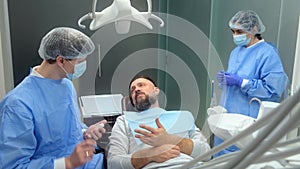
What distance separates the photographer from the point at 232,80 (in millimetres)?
1939

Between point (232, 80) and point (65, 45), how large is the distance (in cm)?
111

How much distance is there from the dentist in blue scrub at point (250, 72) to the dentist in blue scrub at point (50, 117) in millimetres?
902

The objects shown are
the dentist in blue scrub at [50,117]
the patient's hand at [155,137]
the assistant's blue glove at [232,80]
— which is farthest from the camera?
the assistant's blue glove at [232,80]

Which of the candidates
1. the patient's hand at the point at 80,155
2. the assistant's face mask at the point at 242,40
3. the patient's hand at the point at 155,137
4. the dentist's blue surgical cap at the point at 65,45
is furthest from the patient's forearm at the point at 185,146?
the assistant's face mask at the point at 242,40

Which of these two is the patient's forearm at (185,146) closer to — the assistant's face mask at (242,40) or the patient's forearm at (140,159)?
the patient's forearm at (140,159)

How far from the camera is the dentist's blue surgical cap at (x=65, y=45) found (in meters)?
1.28

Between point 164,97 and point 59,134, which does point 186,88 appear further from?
point 59,134

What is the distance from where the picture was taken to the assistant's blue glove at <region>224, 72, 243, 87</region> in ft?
6.28

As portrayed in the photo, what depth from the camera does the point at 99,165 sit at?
1.39m

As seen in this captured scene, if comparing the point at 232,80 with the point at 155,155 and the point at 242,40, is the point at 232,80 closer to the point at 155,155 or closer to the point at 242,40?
the point at 242,40

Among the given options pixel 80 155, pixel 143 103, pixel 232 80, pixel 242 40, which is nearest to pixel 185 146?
pixel 143 103

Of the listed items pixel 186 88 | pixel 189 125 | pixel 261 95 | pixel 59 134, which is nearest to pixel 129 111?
pixel 189 125

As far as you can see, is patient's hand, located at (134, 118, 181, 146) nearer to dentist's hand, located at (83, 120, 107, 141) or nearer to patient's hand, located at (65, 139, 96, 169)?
dentist's hand, located at (83, 120, 107, 141)

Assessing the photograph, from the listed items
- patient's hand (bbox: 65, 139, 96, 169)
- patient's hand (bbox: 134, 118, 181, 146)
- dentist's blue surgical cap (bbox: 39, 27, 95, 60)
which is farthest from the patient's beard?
patient's hand (bbox: 65, 139, 96, 169)
